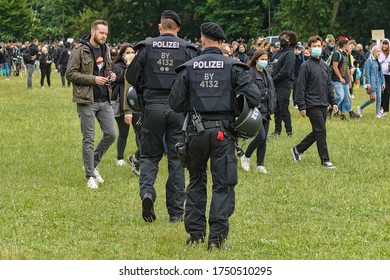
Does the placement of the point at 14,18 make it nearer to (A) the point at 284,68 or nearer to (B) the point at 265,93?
(A) the point at 284,68

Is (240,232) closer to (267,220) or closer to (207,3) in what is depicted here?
(267,220)

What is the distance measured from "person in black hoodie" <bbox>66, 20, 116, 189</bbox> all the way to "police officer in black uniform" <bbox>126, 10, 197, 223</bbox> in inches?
80.3

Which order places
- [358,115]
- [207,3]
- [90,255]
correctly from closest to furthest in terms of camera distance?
[90,255] → [358,115] → [207,3]

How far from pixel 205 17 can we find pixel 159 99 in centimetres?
6733

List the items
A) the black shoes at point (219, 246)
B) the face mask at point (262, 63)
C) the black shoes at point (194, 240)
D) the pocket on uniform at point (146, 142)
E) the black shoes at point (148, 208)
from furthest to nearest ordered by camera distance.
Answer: the face mask at point (262, 63) → the pocket on uniform at point (146, 142) → the black shoes at point (148, 208) → the black shoes at point (194, 240) → the black shoes at point (219, 246)

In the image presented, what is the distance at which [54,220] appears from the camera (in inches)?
380

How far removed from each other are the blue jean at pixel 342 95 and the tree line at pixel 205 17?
40.8m

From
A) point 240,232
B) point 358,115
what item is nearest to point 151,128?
point 240,232

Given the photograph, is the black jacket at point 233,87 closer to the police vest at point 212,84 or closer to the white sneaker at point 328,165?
the police vest at point 212,84

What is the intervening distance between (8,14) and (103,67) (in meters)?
82.5

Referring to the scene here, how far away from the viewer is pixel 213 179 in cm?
805

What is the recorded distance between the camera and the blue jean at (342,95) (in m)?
20.6

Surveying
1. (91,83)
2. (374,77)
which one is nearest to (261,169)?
(91,83)

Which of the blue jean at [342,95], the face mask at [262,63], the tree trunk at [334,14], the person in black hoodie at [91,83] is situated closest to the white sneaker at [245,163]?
the face mask at [262,63]
